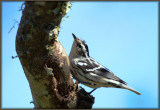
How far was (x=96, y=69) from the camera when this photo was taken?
17.4 feet

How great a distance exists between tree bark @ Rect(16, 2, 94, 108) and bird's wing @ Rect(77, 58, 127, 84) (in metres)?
1.13

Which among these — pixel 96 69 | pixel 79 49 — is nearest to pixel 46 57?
pixel 96 69

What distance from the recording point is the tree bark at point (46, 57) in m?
3.21

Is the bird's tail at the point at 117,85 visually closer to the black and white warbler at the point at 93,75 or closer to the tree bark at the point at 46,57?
the black and white warbler at the point at 93,75

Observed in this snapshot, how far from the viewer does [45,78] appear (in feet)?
11.8

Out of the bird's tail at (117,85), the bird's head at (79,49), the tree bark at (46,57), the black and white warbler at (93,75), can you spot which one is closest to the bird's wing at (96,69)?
the black and white warbler at (93,75)

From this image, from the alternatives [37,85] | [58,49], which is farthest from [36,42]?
[37,85]

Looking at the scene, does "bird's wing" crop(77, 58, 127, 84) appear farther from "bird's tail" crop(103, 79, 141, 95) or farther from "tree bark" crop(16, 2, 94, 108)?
"tree bark" crop(16, 2, 94, 108)

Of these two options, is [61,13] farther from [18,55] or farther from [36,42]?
[18,55]

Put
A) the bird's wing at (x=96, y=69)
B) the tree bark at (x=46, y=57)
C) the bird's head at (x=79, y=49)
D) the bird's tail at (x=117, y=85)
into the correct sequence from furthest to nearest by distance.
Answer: the bird's head at (x=79, y=49) < the bird's wing at (x=96, y=69) < the bird's tail at (x=117, y=85) < the tree bark at (x=46, y=57)

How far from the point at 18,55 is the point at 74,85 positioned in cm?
121

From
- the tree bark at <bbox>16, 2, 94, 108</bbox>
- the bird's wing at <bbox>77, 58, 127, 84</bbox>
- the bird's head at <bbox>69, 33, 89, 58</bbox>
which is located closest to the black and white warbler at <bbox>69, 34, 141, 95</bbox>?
the bird's wing at <bbox>77, 58, 127, 84</bbox>

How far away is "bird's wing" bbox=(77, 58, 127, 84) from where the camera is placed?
5160 mm

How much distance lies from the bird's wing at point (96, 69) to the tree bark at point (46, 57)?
1133mm
